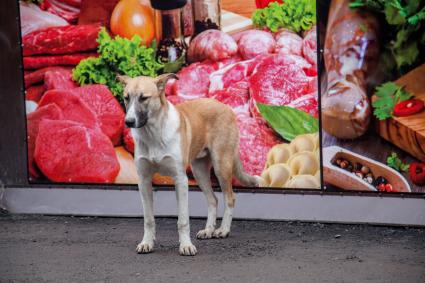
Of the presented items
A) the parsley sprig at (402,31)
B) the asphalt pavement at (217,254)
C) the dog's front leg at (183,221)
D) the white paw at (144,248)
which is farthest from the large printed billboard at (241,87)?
the white paw at (144,248)

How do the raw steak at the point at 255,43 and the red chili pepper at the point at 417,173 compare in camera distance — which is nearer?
the red chili pepper at the point at 417,173

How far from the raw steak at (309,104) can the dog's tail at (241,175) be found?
0.84 m

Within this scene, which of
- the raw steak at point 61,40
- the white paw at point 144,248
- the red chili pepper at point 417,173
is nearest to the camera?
the white paw at point 144,248

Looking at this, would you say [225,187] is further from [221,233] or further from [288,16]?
[288,16]

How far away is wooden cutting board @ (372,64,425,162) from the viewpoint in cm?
910

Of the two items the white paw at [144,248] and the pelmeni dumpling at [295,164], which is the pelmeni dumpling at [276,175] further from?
the white paw at [144,248]

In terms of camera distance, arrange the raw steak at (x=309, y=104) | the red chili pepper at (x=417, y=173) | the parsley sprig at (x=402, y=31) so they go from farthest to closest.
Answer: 1. the raw steak at (x=309, y=104)
2. the red chili pepper at (x=417, y=173)
3. the parsley sprig at (x=402, y=31)

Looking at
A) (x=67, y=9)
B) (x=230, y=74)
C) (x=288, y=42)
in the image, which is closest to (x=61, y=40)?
(x=67, y=9)

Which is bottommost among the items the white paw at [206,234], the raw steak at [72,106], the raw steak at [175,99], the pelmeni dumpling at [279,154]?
the white paw at [206,234]

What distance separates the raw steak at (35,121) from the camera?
1073 cm

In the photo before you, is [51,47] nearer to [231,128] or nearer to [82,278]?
[231,128]

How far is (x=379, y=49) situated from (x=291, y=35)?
0.95m

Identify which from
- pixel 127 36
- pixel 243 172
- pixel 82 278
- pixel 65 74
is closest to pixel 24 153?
pixel 65 74

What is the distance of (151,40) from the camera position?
33.6 ft
